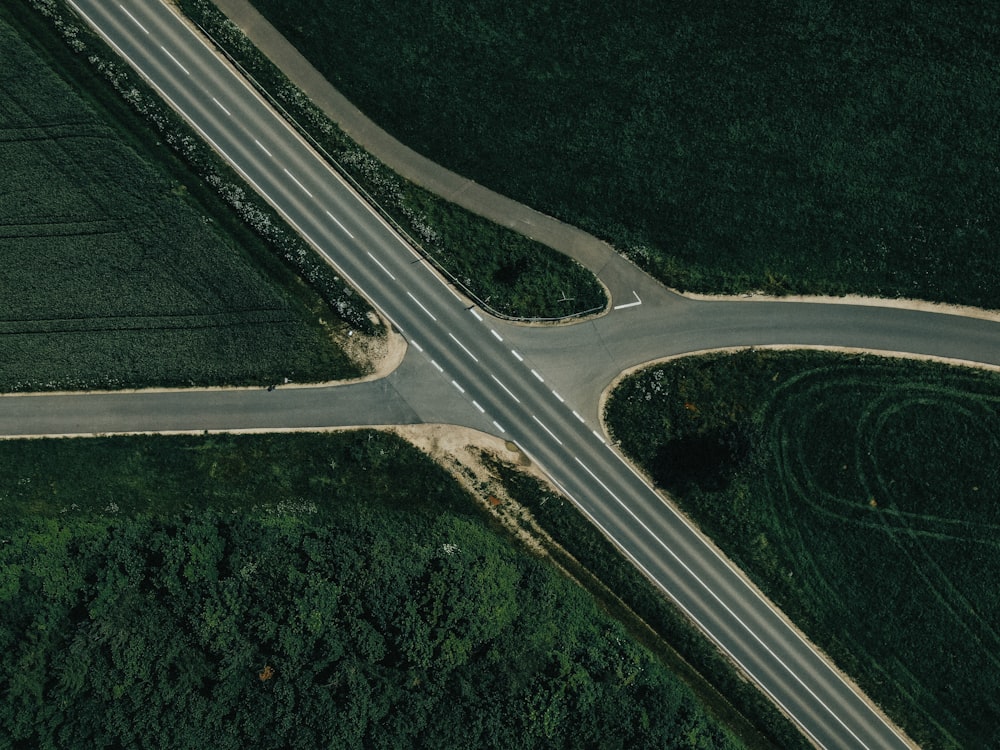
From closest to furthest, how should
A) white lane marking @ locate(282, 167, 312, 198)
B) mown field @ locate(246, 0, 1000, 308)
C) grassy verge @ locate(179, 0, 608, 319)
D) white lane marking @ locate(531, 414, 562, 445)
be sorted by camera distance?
mown field @ locate(246, 0, 1000, 308)
grassy verge @ locate(179, 0, 608, 319)
white lane marking @ locate(531, 414, 562, 445)
white lane marking @ locate(282, 167, 312, 198)

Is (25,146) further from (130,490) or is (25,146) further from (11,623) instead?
(11,623)

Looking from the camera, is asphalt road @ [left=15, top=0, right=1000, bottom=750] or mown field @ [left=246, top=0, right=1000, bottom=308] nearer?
mown field @ [left=246, top=0, right=1000, bottom=308]

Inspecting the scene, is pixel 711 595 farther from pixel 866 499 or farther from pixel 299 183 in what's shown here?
pixel 299 183

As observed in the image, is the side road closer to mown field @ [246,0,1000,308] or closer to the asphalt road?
mown field @ [246,0,1000,308]

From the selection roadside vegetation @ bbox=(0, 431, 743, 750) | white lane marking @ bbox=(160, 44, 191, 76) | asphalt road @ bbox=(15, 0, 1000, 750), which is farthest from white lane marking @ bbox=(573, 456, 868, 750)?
white lane marking @ bbox=(160, 44, 191, 76)

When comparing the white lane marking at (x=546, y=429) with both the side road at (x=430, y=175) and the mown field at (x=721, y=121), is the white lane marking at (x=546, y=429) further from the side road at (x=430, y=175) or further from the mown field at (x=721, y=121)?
the mown field at (x=721, y=121)

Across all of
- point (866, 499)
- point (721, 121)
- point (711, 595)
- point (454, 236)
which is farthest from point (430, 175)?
point (866, 499)

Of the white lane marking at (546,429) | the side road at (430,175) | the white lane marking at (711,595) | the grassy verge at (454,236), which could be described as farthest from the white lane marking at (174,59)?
the white lane marking at (711,595)
